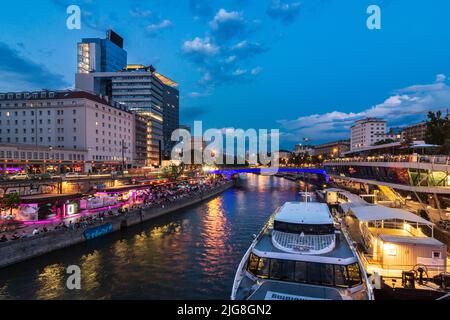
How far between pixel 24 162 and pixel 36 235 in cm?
4501

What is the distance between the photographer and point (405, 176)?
A: 37406mm

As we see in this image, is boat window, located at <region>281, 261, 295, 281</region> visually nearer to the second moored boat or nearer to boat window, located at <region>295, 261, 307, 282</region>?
the second moored boat

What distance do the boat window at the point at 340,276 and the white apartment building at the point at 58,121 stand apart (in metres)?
80.1

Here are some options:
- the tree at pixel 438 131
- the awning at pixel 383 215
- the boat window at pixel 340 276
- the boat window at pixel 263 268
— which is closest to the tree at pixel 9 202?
the boat window at pixel 263 268

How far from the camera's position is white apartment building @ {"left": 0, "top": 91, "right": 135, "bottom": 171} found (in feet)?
281

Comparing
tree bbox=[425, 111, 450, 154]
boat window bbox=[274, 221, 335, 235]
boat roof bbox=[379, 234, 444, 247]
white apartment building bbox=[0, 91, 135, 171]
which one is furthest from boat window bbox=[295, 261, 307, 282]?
white apartment building bbox=[0, 91, 135, 171]

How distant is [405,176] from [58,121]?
94246mm

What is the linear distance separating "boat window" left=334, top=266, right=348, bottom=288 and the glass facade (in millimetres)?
27580

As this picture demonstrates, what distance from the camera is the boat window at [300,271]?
12734 millimetres

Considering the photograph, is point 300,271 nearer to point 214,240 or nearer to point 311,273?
point 311,273

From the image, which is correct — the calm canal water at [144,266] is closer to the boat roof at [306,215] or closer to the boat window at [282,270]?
the boat roof at [306,215]

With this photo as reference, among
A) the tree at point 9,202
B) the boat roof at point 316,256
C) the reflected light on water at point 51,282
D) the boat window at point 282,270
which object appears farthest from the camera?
the tree at point 9,202

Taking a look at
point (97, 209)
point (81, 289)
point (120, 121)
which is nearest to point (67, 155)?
point (120, 121)

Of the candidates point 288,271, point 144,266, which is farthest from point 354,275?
point 144,266
